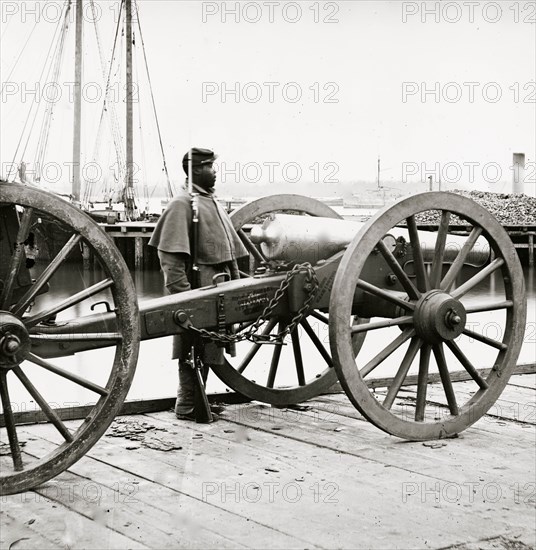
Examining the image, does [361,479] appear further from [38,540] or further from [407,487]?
[38,540]

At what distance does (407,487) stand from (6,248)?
7.38ft

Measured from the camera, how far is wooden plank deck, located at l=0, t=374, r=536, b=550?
386cm

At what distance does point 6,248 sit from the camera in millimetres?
4613

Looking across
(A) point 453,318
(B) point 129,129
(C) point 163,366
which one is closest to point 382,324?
(A) point 453,318

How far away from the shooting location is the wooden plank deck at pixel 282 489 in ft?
12.7

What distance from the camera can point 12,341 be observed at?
4297 millimetres

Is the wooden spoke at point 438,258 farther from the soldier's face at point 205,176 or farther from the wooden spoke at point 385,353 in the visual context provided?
the soldier's face at point 205,176

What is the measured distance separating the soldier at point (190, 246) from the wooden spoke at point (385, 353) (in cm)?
96

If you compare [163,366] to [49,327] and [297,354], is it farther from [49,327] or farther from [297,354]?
[49,327]

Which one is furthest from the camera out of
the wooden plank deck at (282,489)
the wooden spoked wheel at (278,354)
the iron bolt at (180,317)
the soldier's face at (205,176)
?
the wooden spoked wheel at (278,354)

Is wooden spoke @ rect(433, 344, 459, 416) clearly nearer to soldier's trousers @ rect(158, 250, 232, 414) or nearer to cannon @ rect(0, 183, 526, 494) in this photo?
cannon @ rect(0, 183, 526, 494)

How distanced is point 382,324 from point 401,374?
33 cm

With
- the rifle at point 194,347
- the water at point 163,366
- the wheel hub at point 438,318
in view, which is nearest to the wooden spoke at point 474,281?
the wheel hub at point 438,318

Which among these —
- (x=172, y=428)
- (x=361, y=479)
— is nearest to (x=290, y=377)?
(x=172, y=428)
